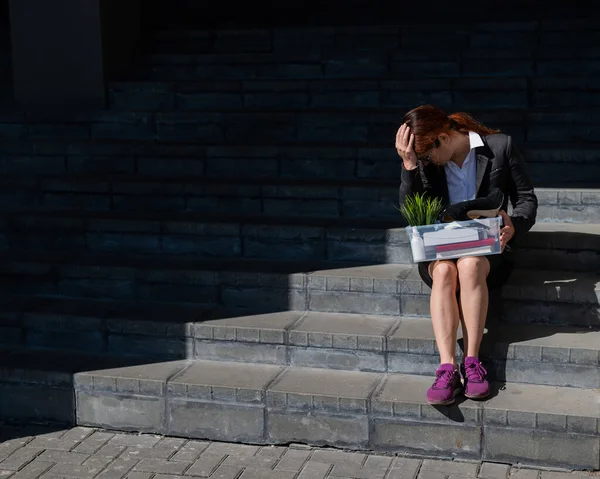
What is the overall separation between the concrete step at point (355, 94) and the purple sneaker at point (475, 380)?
292 centimetres

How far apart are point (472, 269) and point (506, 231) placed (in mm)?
290

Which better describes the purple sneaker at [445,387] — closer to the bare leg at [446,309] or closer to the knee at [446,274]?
the bare leg at [446,309]

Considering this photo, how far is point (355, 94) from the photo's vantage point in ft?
23.8

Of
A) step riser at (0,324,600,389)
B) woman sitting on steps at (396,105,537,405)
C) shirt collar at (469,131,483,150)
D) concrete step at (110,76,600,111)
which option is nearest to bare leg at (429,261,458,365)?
woman sitting on steps at (396,105,537,405)

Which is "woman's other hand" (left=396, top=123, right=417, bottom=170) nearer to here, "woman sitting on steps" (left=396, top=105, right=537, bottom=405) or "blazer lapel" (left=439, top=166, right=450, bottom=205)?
"woman sitting on steps" (left=396, top=105, right=537, bottom=405)

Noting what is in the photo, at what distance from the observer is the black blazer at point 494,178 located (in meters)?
4.79

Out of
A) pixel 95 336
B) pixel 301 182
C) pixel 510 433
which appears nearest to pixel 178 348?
pixel 95 336

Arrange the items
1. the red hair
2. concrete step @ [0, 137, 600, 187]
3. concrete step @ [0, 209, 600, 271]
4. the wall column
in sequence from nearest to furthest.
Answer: the red hair < concrete step @ [0, 209, 600, 271] < concrete step @ [0, 137, 600, 187] < the wall column

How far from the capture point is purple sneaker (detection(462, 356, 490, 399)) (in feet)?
14.8

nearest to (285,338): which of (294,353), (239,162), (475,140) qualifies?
(294,353)

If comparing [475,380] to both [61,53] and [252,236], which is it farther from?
[61,53]

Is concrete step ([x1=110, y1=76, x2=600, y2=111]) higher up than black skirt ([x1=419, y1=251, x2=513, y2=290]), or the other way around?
Result: concrete step ([x1=110, y1=76, x2=600, y2=111])

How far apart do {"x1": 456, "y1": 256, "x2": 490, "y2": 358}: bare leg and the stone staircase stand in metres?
0.22

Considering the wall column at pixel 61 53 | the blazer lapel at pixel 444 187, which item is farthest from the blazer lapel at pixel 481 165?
the wall column at pixel 61 53
